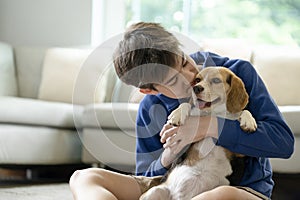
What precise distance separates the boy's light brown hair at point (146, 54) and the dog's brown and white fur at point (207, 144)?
0.10m

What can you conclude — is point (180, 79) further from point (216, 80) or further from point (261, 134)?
point (261, 134)

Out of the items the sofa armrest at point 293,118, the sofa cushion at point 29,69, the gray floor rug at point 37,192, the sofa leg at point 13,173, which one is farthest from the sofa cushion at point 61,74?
the sofa armrest at point 293,118

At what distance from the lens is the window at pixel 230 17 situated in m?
3.79

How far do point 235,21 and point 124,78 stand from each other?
2461mm

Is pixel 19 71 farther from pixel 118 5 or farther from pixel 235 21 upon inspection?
pixel 235 21

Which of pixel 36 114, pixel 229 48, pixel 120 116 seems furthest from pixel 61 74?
pixel 120 116

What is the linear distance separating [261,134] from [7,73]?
261cm

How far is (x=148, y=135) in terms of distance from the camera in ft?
5.42

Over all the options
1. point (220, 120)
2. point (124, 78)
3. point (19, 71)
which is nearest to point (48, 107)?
point (19, 71)

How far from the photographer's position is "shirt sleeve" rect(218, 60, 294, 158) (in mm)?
1403

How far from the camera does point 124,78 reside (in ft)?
5.06

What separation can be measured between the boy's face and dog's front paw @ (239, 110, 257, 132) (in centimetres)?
15

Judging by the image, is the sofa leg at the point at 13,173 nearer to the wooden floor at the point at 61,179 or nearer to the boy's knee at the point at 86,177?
the wooden floor at the point at 61,179

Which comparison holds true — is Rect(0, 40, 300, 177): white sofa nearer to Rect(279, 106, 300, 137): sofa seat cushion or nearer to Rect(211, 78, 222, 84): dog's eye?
Rect(279, 106, 300, 137): sofa seat cushion
